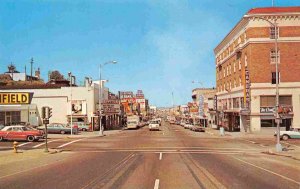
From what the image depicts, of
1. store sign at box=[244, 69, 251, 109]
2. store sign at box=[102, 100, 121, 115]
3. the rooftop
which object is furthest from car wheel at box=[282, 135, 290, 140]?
store sign at box=[102, 100, 121, 115]

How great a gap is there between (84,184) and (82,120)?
196 ft

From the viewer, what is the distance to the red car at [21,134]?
42375 mm

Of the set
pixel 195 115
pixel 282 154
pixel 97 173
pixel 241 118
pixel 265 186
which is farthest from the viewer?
pixel 195 115

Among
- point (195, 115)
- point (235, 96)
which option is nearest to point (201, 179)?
point (235, 96)

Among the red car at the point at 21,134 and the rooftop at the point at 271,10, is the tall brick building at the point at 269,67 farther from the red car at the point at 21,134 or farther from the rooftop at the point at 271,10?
the red car at the point at 21,134

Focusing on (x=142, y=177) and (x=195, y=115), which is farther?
(x=195, y=115)

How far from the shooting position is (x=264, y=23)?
5797cm

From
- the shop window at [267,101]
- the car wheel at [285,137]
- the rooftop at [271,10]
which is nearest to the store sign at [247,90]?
the shop window at [267,101]

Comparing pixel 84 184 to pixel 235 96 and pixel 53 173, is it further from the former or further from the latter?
pixel 235 96

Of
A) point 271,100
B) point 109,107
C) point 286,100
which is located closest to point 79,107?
point 109,107

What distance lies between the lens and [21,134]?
1678 inches

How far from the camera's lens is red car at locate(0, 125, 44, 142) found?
139 feet

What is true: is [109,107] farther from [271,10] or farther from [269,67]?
[271,10]

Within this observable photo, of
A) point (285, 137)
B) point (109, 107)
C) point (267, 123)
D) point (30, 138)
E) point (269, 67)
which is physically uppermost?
point (269, 67)
